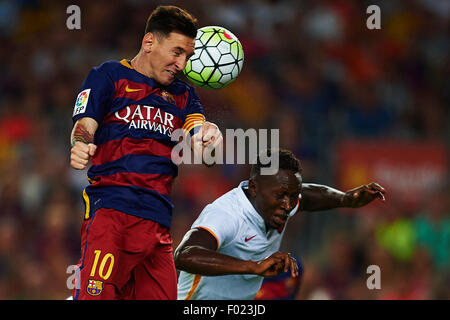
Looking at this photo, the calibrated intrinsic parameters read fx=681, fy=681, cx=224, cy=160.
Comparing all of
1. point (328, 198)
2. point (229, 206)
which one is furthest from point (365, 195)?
point (229, 206)

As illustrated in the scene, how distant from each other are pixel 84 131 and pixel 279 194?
58.2 inches

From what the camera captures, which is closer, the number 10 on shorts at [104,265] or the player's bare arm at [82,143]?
the player's bare arm at [82,143]

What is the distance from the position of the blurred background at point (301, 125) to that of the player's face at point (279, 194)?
214cm

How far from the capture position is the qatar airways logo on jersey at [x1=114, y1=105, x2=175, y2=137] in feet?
12.8

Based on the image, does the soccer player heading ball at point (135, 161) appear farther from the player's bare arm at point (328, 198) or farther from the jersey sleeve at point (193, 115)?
the player's bare arm at point (328, 198)

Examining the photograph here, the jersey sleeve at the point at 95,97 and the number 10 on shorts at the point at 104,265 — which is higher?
the jersey sleeve at the point at 95,97

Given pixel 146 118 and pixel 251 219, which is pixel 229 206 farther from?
pixel 146 118

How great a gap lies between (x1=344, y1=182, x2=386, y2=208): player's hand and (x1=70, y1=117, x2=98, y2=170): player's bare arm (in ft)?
6.87

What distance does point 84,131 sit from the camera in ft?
11.9

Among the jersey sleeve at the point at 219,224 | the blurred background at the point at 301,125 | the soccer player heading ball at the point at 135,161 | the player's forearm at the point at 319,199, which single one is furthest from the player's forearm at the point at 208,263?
the blurred background at the point at 301,125

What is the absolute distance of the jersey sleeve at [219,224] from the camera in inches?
168

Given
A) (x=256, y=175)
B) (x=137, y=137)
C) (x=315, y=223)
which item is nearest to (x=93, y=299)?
(x=137, y=137)

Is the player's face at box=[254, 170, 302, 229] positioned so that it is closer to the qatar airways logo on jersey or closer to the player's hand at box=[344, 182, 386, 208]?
the player's hand at box=[344, 182, 386, 208]

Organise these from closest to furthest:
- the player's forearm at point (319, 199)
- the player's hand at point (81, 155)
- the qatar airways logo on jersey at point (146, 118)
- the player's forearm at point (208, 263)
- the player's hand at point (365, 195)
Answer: the player's hand at point (81, 155) < the player's forearm at point (208, 263) < the qatar airways logo on jersey at point (146, 118) < the player's hand at point (365, 195) < the player's forearm at point (319, 199)
